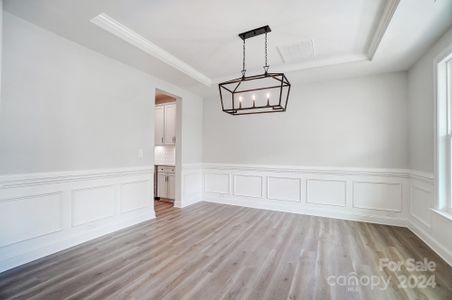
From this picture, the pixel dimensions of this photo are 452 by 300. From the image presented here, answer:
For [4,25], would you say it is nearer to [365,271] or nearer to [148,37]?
[148,37]

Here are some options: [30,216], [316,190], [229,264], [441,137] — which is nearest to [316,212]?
[316,190]

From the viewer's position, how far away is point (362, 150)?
3898mm

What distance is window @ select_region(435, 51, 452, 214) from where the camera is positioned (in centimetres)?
256

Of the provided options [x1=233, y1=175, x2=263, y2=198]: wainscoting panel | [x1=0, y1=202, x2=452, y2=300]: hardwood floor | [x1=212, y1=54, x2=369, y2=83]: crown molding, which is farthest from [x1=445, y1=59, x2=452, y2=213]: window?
[x1=233, y1=175, x2=263, y2=198]: wainscoting panel

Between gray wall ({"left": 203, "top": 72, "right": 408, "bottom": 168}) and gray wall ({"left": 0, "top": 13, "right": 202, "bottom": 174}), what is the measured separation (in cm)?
224

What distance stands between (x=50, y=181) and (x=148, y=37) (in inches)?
86.6

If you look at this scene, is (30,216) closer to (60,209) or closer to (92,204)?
(60,209)

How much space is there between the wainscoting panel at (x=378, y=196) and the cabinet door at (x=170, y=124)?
13.3 ft

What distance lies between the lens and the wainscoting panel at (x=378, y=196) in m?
3.64

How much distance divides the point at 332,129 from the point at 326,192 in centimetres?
123

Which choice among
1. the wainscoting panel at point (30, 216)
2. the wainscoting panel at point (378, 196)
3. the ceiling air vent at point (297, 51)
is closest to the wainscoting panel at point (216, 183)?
the wainscoting panel at point (378, 196)

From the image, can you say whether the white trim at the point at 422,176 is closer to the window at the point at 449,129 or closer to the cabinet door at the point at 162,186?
the window at the point at 449,129

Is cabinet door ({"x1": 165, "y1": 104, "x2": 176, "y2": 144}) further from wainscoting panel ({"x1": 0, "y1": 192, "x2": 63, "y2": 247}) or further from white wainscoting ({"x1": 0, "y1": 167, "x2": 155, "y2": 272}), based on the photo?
wainscoting panel ({"x1": 0, "y1": 192, "x2": 63, "y2": 247})

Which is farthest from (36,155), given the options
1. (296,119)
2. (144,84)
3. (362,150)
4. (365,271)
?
(362,150)
